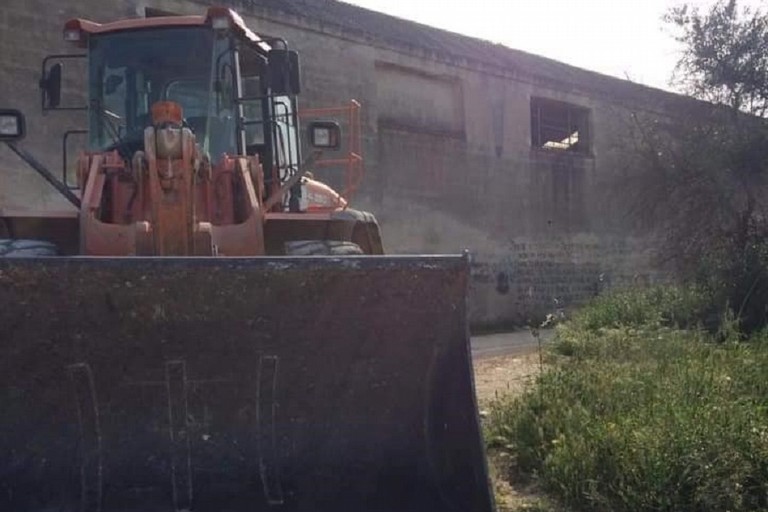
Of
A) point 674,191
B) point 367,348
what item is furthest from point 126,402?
point 674,191

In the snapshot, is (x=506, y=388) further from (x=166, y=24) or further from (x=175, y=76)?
(x=166, y=24)

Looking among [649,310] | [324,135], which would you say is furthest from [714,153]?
[324,135]

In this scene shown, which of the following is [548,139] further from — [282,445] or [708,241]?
[282,445]

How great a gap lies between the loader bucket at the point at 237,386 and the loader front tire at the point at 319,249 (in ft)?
4.41

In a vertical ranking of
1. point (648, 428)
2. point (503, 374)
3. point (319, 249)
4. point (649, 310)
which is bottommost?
point (503, 374)

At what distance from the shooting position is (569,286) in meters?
21.6

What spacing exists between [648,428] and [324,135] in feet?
10.2

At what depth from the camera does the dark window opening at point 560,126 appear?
846 inches

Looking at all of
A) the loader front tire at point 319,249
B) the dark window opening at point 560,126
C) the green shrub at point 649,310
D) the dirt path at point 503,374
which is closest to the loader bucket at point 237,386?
the loader front tire at point 319,249

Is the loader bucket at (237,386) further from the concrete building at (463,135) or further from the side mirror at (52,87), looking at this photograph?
the concrete building at (463,135)

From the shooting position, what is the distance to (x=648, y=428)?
15.6 feet

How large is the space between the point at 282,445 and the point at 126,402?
78cm

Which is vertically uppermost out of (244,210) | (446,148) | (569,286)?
(446,148)

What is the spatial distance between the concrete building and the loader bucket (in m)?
7.78
